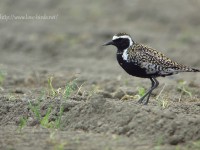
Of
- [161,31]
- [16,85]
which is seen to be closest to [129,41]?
[16,85]

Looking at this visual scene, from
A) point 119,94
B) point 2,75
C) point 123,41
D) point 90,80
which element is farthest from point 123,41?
point 90,80

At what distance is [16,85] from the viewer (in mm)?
12297

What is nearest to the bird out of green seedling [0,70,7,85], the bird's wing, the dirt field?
the bird's wing

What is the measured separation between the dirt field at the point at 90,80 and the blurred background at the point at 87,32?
0.09ft

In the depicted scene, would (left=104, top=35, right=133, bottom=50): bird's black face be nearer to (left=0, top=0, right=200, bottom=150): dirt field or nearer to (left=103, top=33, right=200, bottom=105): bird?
(left=103, top=33, right=200, bottom=105): bird

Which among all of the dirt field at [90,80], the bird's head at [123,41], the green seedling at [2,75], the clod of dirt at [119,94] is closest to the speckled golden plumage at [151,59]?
the bird's head at [123,41]

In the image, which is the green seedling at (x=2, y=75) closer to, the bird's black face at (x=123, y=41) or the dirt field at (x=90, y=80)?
the dirt field at (x=90, y=80)

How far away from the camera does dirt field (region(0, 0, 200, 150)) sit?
757 cm

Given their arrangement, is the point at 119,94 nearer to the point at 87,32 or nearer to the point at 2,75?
the point at 2,75

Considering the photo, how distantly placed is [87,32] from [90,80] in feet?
20.5

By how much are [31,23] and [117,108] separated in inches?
510

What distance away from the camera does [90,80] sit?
41.6 ft

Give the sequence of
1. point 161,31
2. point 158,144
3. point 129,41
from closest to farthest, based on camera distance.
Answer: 1. point 158,144
2. point 129,41
3. point 161,31

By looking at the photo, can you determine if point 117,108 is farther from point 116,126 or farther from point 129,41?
point 129,41
